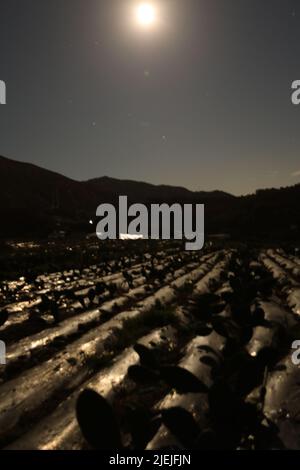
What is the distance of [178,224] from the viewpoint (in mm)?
52594

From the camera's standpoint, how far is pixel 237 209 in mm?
49781

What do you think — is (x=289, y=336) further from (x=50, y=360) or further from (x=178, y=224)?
(x=178, y=224)

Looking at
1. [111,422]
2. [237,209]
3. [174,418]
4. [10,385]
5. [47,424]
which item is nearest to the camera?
[111,422]

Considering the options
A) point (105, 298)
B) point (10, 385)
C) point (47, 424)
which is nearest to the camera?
point (47, 424)

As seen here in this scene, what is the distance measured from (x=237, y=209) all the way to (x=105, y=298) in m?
45.0

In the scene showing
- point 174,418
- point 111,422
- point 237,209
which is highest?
point 237,209

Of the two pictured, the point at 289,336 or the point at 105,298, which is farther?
the point at 105,298
